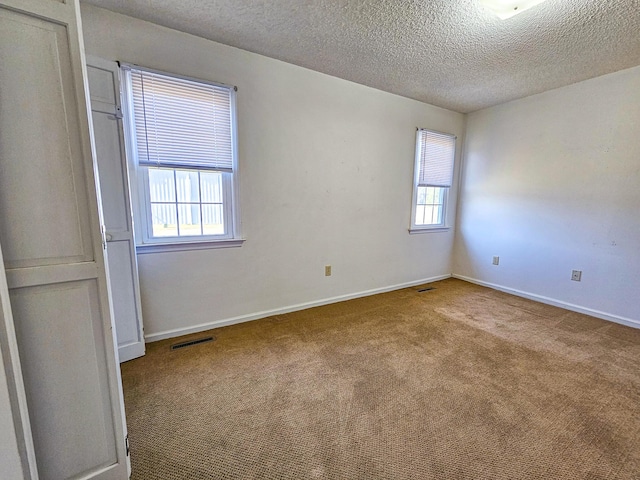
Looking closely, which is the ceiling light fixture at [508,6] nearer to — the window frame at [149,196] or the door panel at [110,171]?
the window frame at [149,196]

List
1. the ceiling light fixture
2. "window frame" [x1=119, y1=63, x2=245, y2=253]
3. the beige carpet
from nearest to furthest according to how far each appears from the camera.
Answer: the beige carpet → the ceiling light fixture → "window frame" [x1=119, y1=63, x2=245, y2=253]

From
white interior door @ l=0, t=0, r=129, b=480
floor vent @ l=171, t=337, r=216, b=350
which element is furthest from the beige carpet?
white interior door @ l=0, t=0, r=129, b=480

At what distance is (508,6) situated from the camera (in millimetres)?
1709

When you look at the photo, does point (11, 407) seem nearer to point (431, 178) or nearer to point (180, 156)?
point (180, 156)

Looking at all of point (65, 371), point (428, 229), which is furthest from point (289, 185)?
point (428, 229)

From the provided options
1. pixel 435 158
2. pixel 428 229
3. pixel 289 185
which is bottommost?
pixel 428 229

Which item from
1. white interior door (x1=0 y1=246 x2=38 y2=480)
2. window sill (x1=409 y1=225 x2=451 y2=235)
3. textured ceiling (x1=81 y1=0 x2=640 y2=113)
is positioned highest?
textured ceiling (x1=81 y1=0 x2=640 y2=113)

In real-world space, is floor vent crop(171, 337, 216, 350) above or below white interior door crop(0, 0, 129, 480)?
below

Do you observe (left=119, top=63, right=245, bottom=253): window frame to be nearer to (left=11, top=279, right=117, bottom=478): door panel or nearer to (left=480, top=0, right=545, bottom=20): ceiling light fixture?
(left=11, top=279, right=117, bottom=478): door panel

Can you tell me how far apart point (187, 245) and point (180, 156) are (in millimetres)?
741

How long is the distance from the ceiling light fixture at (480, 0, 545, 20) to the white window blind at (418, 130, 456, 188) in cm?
177

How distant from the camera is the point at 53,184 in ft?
2.92

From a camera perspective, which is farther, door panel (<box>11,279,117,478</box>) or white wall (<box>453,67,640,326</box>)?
white wall (<box>453,67,640,326</box>)

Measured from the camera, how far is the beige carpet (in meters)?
1.26
